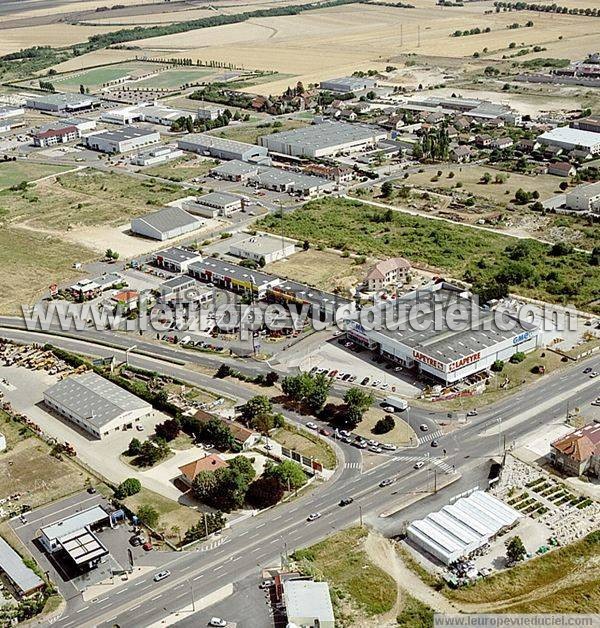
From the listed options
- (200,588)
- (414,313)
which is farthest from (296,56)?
(200,588)

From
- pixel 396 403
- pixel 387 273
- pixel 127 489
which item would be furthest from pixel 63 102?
pixel 127 489

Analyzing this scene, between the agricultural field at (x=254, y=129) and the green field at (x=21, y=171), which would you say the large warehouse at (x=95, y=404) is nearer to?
the green field at (x=21, y=171)

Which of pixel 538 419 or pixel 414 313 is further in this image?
pixel 414 313

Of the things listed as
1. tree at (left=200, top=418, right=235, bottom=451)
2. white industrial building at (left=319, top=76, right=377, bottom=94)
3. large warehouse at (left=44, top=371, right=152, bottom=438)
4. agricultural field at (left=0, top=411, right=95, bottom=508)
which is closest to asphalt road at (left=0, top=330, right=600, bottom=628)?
tree at (left=200, top=418, right=235, bottom=451)

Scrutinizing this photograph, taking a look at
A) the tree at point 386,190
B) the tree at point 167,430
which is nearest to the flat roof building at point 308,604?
the tree at point 167,430

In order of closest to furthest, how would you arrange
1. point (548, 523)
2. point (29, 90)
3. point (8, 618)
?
1. point (8, 618)
2. point (548, 523)
3. point (29, 90)

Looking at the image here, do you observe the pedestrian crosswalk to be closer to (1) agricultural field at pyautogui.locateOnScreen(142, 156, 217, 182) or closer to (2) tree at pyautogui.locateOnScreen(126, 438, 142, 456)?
(2) tree at pyautogui.locateOnScreen(126, 438, 142, 456)

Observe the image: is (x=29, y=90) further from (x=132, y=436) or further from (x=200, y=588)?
(x=200, y=588)
